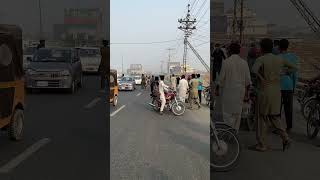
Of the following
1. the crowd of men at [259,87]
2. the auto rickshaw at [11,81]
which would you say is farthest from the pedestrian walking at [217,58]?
the auto rickshaw at [11,81]

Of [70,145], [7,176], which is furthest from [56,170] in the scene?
[70,145]

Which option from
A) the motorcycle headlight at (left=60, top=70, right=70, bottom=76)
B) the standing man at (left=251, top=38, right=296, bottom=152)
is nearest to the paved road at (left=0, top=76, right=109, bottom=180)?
the standing man at (left=251, top=38, right=296, bottom=152)

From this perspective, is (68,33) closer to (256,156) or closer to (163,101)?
(163,101)

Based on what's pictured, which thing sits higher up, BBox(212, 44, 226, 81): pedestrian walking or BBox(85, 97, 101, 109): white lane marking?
BBox(212, 44, 226, 81): pedestrian walking

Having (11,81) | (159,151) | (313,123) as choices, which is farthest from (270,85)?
(11,81)

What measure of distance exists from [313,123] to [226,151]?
3.16 metres

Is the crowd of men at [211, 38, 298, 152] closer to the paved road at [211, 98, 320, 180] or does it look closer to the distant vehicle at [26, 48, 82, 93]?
the paved road at [211, 98, 320, 180]

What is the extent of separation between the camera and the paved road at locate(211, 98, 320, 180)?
638cm

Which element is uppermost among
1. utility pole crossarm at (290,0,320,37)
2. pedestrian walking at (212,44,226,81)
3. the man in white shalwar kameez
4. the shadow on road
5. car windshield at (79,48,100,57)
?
utility pole crossarm at (290,0,320,37)

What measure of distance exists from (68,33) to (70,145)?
5507 centimetres

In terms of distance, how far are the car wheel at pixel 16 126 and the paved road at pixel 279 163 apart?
12.8 feet

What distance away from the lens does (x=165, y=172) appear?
6.60 metres

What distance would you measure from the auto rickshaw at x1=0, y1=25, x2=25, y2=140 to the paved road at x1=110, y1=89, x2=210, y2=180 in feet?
5.84

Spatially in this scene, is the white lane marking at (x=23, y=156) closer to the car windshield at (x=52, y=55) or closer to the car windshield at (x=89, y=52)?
the car windshield at (x=52, y=55)
